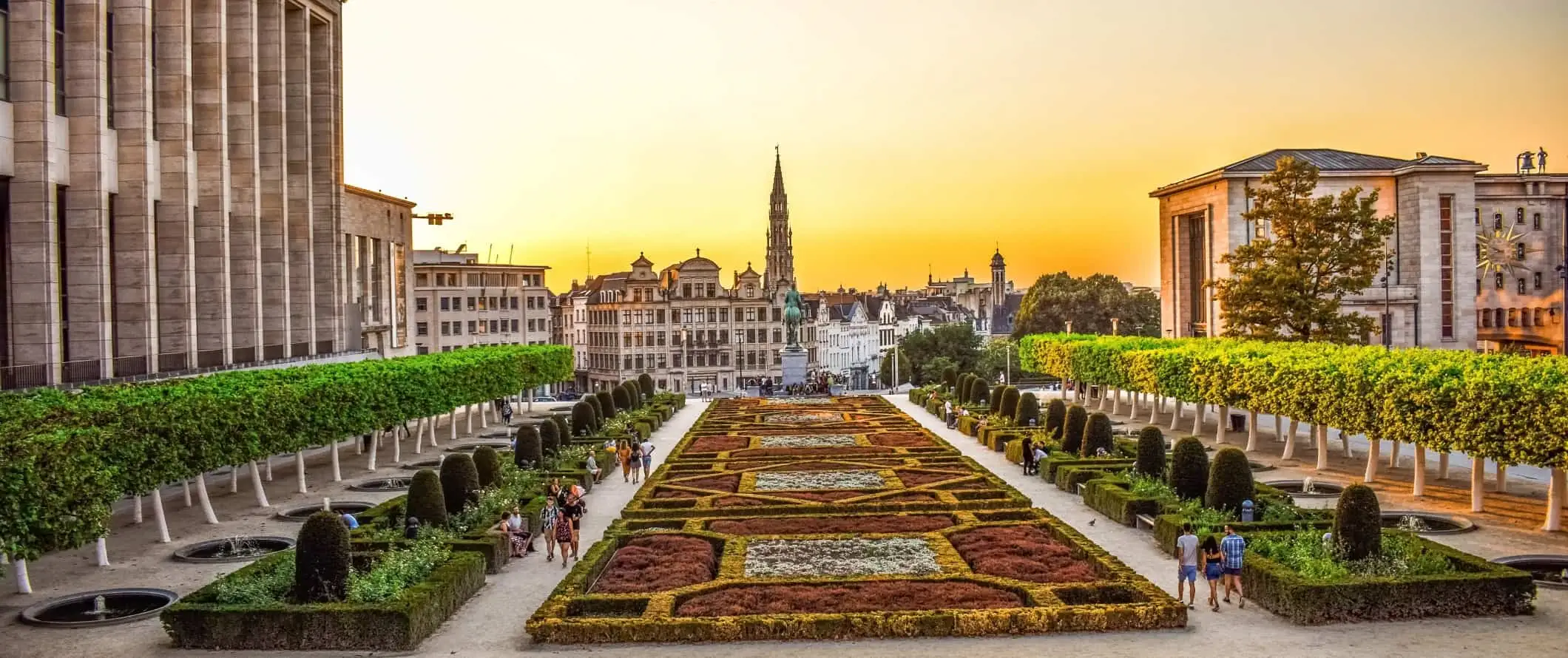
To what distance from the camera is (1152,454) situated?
3541 centimetres

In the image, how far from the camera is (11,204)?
41125 mm

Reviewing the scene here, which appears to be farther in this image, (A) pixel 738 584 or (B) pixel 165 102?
(B) pixel 165 102

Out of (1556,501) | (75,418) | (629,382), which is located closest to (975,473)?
(1556,501)

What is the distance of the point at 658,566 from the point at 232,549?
11744 millimetres

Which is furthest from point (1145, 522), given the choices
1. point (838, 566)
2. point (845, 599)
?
point (845, 599)

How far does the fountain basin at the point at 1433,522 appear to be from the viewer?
29156mm

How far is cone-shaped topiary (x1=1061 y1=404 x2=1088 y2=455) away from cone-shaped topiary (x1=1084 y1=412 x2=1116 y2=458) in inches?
43.1

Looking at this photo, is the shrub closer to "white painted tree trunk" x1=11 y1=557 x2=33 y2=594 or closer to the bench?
"white painted tree trunk" x1=11 y1=557 x2=33 y2=594

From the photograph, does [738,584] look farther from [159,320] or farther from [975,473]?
[159,320]

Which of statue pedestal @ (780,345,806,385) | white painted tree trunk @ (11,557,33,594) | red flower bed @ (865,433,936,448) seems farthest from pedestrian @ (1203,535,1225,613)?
statue pedestal @ (780,345,806,385)

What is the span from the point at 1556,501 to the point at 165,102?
51.4 meters

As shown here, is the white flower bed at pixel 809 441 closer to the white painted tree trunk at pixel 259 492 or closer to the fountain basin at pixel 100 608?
the white painted tree trunk at pixel 259 492

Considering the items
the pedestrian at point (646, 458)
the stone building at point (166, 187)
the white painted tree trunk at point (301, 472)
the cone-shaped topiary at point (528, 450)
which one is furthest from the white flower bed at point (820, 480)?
the stone building at point (166, 187)

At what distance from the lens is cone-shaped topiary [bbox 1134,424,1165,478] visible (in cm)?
3541
